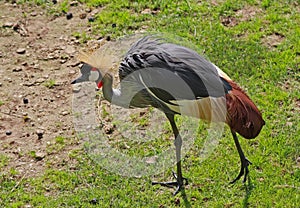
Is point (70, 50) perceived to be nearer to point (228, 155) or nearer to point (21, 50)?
point (21, 50)

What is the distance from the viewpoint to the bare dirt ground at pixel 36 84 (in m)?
5.62

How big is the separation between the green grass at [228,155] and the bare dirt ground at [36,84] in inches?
4.8

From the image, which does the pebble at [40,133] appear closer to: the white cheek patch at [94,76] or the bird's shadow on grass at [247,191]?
the white cheek patch at [94,76]

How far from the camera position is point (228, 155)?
5.43 m

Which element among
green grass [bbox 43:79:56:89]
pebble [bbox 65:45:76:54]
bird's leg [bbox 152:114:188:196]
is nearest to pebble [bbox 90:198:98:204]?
bird's leg [bbox 152:114:188:196]

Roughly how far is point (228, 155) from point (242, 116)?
75cm

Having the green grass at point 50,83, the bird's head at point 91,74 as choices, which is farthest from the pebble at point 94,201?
the green grass at point 50,83

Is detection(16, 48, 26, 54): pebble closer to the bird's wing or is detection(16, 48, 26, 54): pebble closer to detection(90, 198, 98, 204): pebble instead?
the bird's wing

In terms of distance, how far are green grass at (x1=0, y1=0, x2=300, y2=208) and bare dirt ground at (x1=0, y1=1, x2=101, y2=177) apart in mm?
122

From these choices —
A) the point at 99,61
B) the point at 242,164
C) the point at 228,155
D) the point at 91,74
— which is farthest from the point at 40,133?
the point at 242,164

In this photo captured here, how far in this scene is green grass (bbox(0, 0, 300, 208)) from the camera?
5.11 m

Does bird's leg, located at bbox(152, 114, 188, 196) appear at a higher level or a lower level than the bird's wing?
lower

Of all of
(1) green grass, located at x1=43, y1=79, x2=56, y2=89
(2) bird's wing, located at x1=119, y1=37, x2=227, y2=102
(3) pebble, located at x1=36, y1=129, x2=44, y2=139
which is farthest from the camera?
(1) green grass, located at x1=43, y1=79, x2=56, y2=89

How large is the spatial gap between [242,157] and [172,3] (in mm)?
2707
